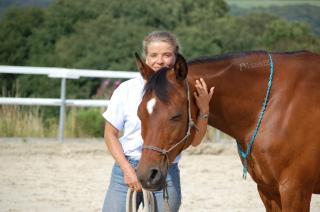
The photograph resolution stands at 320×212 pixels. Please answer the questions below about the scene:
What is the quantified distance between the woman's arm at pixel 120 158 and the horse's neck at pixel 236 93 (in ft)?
2.06

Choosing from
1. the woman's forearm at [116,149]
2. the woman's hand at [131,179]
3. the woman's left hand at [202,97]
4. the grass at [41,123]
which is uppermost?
the woman's left hand at [202,97]

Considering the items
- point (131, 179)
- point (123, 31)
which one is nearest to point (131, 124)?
point (131, 179)

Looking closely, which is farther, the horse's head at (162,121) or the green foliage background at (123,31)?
the green foliage background at (123,31)

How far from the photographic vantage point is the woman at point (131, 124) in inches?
153

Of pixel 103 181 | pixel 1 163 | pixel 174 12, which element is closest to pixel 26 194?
pixel 103 181

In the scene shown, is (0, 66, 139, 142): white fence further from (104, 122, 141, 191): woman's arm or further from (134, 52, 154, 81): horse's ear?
(134, 52, 154, 81): horse's ear

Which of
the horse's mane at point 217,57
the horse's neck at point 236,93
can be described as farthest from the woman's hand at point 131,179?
the horse's mane at point 217,57

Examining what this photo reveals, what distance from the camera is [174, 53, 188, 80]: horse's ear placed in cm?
355

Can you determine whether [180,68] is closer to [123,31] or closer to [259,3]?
[123,31]

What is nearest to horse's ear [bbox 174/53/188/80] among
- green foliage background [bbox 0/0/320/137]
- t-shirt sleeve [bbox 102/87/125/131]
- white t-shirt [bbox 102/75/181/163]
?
white t-shirt [bbox 102/75/181/163]

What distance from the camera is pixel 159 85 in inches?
139

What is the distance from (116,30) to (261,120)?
17214 mm

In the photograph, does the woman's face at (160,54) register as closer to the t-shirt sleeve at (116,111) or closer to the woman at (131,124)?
the woman at (131,124)

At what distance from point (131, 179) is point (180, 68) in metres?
0.72
